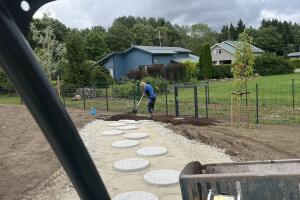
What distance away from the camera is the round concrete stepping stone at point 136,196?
142 inches

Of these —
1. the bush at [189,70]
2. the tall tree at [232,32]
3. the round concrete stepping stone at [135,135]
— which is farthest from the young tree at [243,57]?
the tall tree at [232,32]

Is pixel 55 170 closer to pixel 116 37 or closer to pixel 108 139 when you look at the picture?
pixel 108 139

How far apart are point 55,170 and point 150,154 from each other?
5.97 ft

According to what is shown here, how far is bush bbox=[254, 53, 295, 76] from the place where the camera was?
113 ft

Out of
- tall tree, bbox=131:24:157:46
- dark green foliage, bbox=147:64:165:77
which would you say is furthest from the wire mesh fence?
tall tree, bbox=131:24:157:46

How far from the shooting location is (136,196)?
3.65 m

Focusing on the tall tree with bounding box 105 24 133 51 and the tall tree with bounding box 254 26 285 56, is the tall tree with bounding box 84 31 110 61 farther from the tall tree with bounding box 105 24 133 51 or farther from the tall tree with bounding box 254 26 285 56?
the tall tree with bounding box 254 26 285 56

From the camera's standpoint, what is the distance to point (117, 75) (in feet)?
108

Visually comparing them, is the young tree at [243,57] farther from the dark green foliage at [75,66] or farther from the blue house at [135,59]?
the blue house at [135,59]

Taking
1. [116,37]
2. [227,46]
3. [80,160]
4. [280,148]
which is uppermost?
[116,37]

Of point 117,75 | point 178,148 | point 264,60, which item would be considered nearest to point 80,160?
point 178,148

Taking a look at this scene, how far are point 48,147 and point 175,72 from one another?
815 inches

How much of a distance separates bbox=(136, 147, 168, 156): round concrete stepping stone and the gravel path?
0.31ft

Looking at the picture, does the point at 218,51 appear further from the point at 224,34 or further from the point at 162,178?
the point at 162,178
